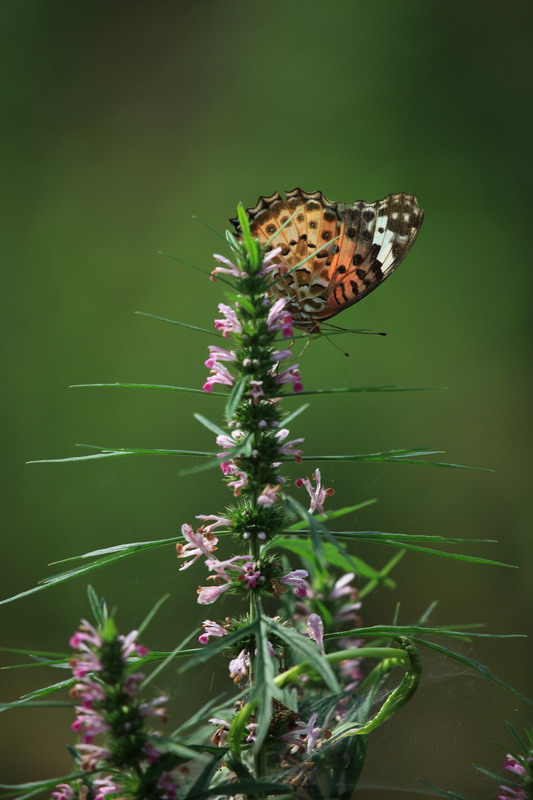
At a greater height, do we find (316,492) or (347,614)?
(316,492)

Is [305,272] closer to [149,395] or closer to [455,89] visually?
[149,395]

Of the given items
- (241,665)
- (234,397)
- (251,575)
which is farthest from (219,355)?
(241,665)

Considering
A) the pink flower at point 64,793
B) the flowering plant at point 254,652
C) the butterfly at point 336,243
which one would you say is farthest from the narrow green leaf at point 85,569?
the butterfly at point 336,243

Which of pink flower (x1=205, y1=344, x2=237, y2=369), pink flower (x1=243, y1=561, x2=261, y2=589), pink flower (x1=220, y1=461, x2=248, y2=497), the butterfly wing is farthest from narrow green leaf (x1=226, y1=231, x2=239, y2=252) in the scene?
the butterfly wing

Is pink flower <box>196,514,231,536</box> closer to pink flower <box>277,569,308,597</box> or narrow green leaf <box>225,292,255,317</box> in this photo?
pink flower <box>277,569,308,597</box>

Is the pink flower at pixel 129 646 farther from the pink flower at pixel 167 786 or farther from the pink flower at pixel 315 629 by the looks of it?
the pink flower at pixel 315 629

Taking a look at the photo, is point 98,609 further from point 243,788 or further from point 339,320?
point 339,320
